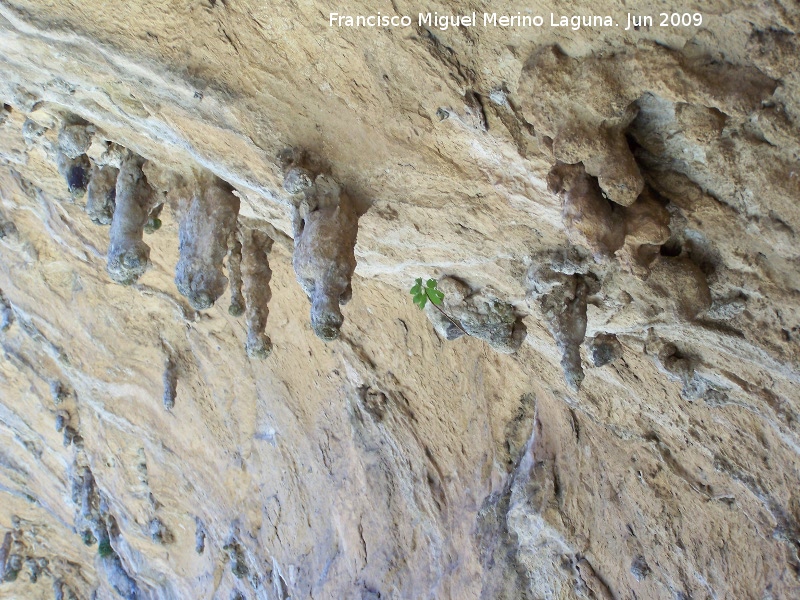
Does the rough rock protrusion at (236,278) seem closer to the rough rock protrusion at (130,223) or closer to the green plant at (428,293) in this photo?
the rough rock protrusion at (130,223)

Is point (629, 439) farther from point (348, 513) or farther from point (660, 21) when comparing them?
point (660, 21)

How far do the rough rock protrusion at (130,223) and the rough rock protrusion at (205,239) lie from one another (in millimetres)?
204

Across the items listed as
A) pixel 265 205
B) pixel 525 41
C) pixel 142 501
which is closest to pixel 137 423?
pixel 142 501

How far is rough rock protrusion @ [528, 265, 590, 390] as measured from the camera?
256 centimetres

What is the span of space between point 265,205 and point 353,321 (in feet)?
4.29

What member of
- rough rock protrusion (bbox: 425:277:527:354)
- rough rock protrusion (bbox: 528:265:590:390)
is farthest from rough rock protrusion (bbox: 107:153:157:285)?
rough rock protrusion (bbox: 528:265:590:390)

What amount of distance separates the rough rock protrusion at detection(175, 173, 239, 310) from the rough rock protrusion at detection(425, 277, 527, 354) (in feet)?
3.01

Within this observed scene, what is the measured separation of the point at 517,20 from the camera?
187 centimetres

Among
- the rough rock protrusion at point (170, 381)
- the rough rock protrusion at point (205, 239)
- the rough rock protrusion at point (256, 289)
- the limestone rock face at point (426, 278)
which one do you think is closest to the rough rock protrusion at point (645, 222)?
the limestone rock face at point (426, 278)

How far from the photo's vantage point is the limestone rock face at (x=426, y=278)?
6.40 ft

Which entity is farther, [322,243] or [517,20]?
[322,243]

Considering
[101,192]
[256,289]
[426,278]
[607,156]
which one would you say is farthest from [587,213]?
[101,192]

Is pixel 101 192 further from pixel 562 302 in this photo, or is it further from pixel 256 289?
pixel 562 302

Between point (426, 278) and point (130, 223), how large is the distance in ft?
4.13
